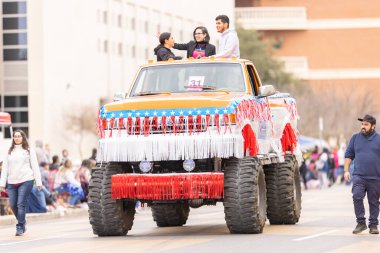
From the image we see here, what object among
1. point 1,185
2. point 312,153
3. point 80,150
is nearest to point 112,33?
point 80,150

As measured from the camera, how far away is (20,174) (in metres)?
23.5

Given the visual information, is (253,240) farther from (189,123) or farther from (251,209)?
(189,123)

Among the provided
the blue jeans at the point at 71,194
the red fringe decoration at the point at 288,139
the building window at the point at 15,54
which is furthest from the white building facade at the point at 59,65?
the red fringe decoration at the point at 288,139

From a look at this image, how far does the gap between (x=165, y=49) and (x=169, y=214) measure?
2.98 m

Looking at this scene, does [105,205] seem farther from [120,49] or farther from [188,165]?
[120,49]

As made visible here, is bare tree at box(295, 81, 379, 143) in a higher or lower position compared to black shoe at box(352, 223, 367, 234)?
higher

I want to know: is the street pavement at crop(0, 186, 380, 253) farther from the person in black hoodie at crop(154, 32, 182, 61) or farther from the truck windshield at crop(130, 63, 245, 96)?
the person in black hoodie at crop(154, 32, 182, 61)

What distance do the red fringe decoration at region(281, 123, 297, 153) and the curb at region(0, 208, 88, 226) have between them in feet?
26.1

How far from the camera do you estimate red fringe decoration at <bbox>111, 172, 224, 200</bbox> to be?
68.0ft

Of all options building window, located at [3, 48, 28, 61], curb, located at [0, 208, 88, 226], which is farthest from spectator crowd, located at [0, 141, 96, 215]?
building window, located at [3, 48, 28, 61]

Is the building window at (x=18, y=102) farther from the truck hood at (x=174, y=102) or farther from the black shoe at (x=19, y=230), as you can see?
the truck hood at (x=174, y=102)

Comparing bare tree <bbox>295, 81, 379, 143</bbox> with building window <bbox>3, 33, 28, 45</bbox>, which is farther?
bare tree <bbox>295, 81, 379, 143</bbox>

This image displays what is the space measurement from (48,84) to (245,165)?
176 ft

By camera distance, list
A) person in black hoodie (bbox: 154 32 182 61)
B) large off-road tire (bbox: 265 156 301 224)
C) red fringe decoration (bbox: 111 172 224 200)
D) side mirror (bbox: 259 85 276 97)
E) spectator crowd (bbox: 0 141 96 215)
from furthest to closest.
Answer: spectator crowd (bbox: 0 141 96 215), large off-road tire (bbox: 265 156 301 224), person in black hoodie (bbox: 154 32 182 61), side mirror (bbox: 259 85 276 97), red fringe decoration (bbox: 111 172 224 200)
